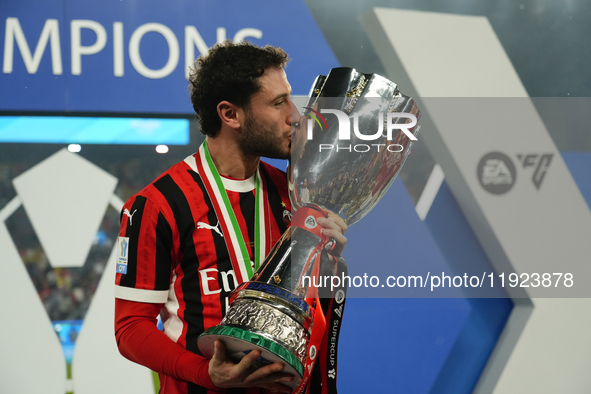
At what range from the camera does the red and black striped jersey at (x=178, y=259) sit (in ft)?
3.60

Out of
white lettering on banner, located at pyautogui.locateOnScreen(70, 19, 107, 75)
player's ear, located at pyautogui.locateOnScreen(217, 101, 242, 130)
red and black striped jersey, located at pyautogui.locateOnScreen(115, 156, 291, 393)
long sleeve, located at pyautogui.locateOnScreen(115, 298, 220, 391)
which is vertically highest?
white lettering on banner, located at pyautogui.locateOnScreen(70, 19, 107, 75)

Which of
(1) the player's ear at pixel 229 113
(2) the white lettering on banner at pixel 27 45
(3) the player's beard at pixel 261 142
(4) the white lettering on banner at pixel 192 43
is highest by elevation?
(4) the white lettering on banner at pixel 192 43

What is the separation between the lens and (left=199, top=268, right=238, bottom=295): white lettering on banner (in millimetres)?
1101

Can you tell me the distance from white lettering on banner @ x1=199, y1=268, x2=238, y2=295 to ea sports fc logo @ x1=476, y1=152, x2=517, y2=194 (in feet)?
5.18

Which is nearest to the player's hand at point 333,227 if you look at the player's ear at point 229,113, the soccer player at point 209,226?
the soccer player at point 209,226

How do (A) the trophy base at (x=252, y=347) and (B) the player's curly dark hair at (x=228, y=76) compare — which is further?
(B) the player's curly dark hair at (x=228, y=76)

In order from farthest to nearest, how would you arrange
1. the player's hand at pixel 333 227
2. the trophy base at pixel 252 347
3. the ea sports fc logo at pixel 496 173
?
the ea sports fc logo at pixel 496 173 < the player's hand at pixel 333 227 < the trophy base at pixel 252 347

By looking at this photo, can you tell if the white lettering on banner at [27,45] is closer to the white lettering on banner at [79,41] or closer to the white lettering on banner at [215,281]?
the white lettering on banner at [79,41]

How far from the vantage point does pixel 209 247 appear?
111cm

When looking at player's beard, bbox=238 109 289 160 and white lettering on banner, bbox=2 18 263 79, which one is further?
white lettering on banner, bbox=2 18 263 79

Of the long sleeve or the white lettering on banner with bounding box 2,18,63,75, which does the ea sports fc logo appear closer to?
the long sleeve

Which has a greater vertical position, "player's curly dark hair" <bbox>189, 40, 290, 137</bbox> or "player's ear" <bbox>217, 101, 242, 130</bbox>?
"player's curly dark hair" <bbox>189, 40, 290, 137</bbox>

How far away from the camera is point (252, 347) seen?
81cm

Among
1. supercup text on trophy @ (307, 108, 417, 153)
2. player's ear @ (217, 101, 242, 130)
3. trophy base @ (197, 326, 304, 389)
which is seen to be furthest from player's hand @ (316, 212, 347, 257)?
player's ear @ (217, 101, 242, 130)
